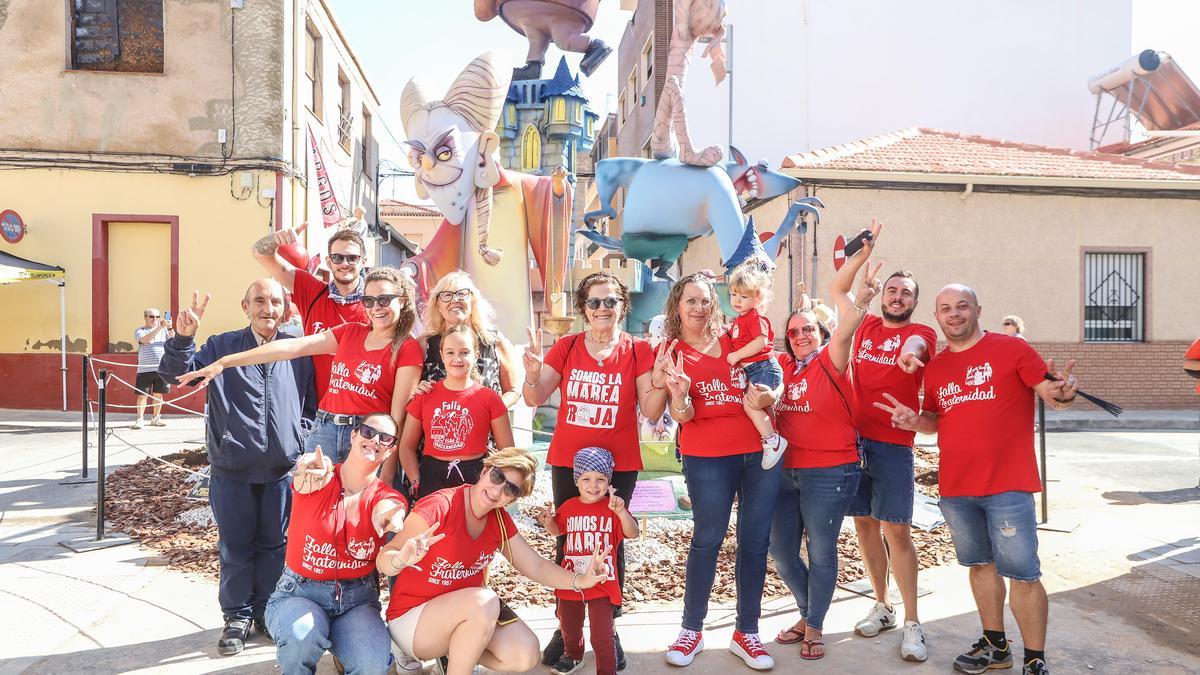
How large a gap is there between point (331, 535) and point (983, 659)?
8.87 feet

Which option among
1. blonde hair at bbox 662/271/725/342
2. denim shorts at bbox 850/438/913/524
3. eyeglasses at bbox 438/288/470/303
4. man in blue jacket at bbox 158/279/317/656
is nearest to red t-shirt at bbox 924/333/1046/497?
denim shorts at bbox 850/438/913/524

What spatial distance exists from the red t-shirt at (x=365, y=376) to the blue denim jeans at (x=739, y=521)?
4.30 ft

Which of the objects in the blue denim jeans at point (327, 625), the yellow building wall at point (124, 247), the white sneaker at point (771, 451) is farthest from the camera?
the yellow building wall at point (124, 247)

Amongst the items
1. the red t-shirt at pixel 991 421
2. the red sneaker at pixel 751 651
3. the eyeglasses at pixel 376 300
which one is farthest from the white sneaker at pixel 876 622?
the eyeglasses at pixel 376 300

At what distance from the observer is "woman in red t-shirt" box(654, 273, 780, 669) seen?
3277mm

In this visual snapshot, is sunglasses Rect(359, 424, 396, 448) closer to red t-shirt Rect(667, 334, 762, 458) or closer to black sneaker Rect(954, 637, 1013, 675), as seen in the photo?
red t-shirt Rect(667, 334, 762, 458)

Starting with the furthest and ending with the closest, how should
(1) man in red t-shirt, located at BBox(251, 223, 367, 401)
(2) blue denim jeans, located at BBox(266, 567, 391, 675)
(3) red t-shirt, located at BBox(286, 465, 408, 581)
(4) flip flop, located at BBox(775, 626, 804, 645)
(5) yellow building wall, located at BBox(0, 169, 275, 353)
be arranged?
(5) yellow building wall, located at BBox(0, 169, 275, 353), (1) man in red t-shirt, located at BBox(251, 223, 367, 401), (4) flip flop, located at BBox(775, 626, 804, 645), (3) red t-shirt, located at BBox(286, 465, 408, 581), (2) blue denim jeans, located at BBox(266, 567, 391, 675)

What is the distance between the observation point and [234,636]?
11.3 ft

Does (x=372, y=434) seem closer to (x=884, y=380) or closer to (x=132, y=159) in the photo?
(x=884, y=380)

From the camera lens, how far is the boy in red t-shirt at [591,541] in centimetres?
312

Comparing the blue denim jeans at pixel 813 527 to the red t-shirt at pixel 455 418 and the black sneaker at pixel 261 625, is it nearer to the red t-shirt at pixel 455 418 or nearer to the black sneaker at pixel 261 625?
the red t-shirt at pixel 455 418

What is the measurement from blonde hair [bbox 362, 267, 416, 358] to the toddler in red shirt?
143 cm

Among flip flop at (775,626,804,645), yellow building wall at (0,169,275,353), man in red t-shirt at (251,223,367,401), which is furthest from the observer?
yellow building wall at (0,169,275,353)

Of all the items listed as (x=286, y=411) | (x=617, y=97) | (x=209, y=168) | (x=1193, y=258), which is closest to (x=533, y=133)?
(x=209, y=168)
